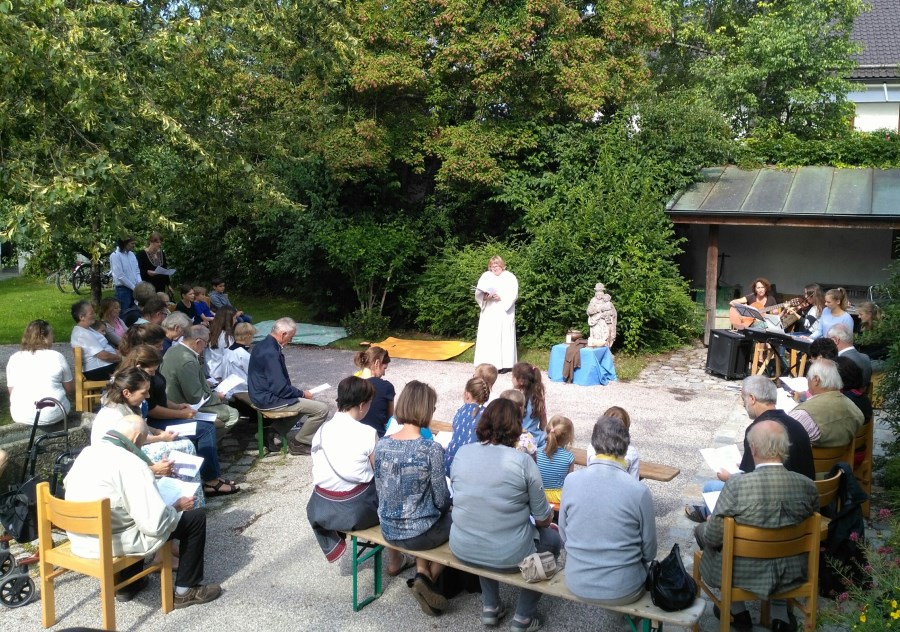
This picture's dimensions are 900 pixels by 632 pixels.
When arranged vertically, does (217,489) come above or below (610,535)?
below

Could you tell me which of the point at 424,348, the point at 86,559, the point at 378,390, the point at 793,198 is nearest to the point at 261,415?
the point at 378,390

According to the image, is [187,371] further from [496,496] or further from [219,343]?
[496,496]

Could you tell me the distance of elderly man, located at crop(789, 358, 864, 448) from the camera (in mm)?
5543

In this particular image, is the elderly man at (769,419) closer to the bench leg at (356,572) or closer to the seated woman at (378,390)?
the bench leg at (356,572)

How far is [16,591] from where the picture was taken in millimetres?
4941

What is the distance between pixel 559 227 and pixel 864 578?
926 centimetres

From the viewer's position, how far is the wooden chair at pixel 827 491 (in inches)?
188

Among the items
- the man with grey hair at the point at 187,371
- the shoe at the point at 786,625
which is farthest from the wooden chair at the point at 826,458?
the man with grey hair at the point at 187,371

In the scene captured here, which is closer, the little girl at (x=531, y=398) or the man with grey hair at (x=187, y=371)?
the little girl at (x=531, y=398)

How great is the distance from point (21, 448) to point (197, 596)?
7.56ft

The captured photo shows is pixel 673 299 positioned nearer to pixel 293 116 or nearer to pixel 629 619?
pixel 293 116

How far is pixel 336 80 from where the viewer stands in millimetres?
14125

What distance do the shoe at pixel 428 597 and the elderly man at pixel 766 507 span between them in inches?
61.6

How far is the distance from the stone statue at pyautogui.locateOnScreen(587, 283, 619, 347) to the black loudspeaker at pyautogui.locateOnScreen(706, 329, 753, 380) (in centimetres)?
150
